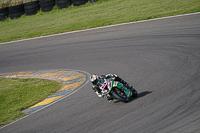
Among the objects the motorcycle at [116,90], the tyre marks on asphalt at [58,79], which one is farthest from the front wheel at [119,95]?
the tyre marks on asphalt at [58,79]

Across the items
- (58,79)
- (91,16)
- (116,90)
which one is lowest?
(58,79)

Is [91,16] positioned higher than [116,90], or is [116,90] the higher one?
[91,16]

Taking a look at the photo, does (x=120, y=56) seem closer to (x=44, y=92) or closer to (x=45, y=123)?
(x=44, y=92)

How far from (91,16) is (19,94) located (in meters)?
13.6

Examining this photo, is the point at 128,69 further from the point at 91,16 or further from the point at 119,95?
the point at 91,16

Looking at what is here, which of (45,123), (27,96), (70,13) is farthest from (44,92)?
(70,13)

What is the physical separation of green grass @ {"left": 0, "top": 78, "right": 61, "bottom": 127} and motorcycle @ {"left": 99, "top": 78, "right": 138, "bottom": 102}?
3.53 metres

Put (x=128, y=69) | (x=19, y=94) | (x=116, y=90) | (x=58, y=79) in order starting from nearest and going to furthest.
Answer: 1. (x=116, y=90)
2. (x=128, y=69)
3. (x=19, y=94)
4. (x=58, y=79)

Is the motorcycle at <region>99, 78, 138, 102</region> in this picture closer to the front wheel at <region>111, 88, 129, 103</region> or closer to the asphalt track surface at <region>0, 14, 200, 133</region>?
the front wheel at <region>111, 88, 129, 103</region>

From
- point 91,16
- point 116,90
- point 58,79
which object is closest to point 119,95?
point 116,90

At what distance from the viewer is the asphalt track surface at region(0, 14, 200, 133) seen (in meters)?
6.87

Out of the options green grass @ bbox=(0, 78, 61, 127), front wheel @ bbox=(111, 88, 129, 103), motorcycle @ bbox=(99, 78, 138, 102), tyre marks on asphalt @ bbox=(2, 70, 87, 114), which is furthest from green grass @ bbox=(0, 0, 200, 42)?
front wheel @ bbox=(111, 88, 129, 103)

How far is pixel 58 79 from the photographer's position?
41.7 feet

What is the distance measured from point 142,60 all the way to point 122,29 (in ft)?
19.5
